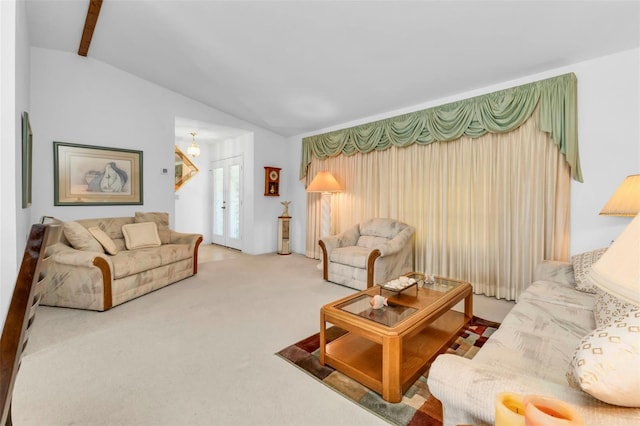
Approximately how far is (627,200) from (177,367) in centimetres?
339

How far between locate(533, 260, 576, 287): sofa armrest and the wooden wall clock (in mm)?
4595

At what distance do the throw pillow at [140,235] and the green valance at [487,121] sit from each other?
321cm

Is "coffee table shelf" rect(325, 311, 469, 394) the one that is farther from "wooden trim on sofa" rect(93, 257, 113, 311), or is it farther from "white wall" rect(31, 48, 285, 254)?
"white wall" rect(31, 48, 285, 254)

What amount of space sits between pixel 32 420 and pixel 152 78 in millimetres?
4411

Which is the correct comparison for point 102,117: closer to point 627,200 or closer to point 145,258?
point 145,258

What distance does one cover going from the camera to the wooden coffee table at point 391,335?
1.65 metres

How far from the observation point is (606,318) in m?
1.55

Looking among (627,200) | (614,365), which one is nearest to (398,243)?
(627,200)

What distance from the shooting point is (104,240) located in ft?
11.3

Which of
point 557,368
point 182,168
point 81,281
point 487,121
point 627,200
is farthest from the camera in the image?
point 182,168

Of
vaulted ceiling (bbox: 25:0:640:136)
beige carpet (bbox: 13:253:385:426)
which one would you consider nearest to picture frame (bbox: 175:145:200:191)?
vaulted ceiling (bbox: 25:0:640:136)

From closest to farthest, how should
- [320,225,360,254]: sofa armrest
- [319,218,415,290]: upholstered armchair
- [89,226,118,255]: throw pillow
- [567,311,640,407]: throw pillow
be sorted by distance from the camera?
[567,311,640,407]: throw pillow, [89,226,118,255]: throw pillow, [319,218,415,290]: upholstered armchair, [320,225,360,254]: sofa armrest

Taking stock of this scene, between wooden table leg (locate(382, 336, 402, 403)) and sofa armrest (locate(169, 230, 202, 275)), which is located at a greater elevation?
sofa armrest (locate(169, 230, 202, 275))

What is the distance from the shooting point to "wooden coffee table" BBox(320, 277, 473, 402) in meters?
1.65
